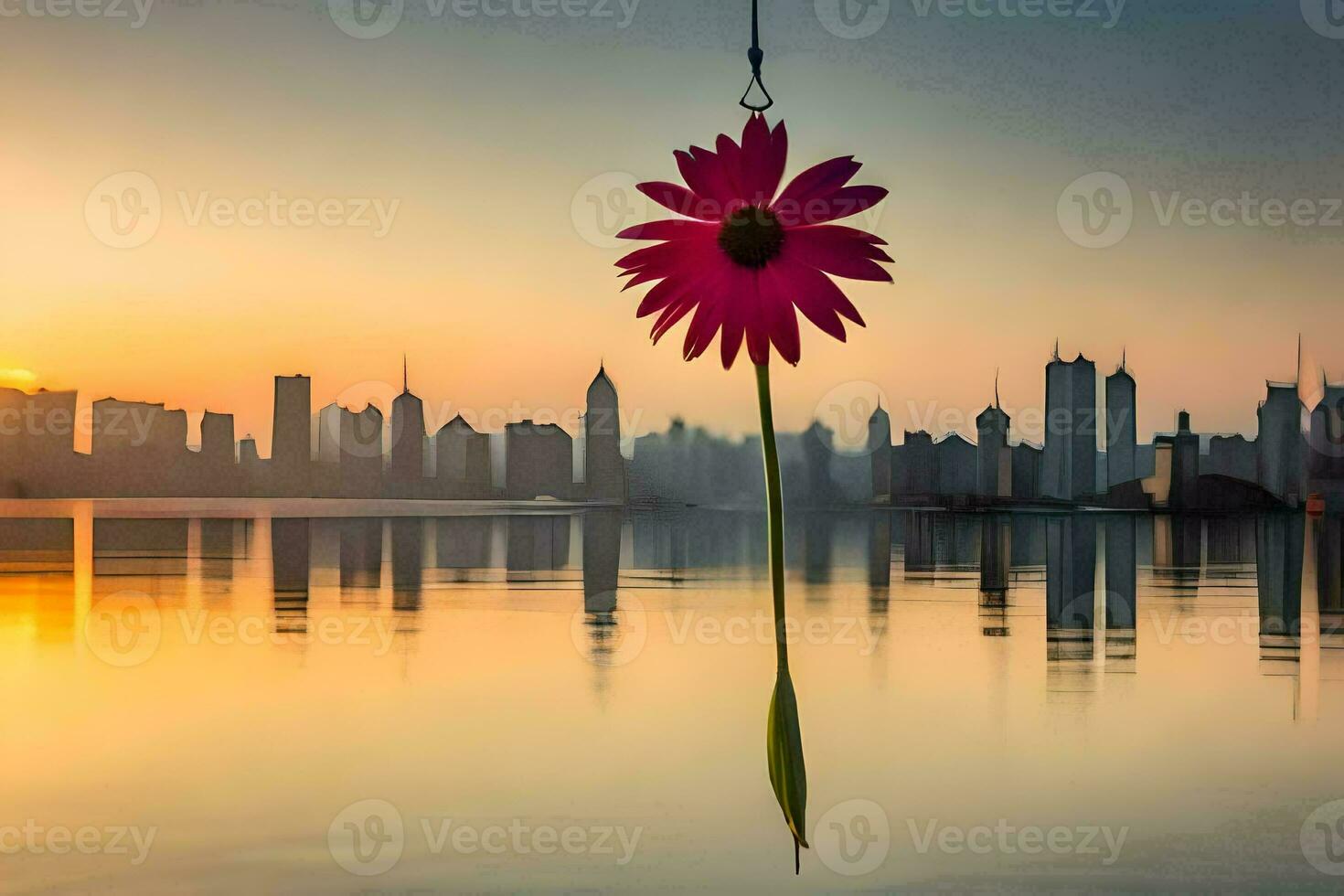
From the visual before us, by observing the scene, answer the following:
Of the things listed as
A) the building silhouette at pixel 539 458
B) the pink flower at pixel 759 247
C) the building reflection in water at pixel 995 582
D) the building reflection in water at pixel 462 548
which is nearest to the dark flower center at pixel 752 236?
the pink flower at pixel 759 247

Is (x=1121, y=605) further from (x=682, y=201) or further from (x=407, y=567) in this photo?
(x=682, y=201)

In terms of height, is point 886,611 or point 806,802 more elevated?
point 806,802

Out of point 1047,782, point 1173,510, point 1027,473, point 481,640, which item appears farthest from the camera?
point 1173,510

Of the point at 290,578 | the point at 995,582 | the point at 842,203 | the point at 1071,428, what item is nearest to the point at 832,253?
the point at 842,203

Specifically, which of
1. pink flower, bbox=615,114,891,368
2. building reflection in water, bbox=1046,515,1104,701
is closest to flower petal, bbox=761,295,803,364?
pink flower, bbox=615,114,891,368

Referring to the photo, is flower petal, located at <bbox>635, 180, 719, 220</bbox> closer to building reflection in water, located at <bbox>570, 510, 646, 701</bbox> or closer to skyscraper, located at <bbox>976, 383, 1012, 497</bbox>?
building reflection in water, located at <bbox>570, 510, 646, 701</bbox>

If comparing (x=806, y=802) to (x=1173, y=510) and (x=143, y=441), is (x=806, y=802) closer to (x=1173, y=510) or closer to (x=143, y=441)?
(x=143, y=441)

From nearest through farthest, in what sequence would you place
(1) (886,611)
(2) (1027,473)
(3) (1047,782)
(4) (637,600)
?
(3) (1047,782)
(1) (886,611)
(4) (637,600)
(2) (1027,473)

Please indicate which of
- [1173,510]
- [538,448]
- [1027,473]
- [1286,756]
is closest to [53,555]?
[538,448]
